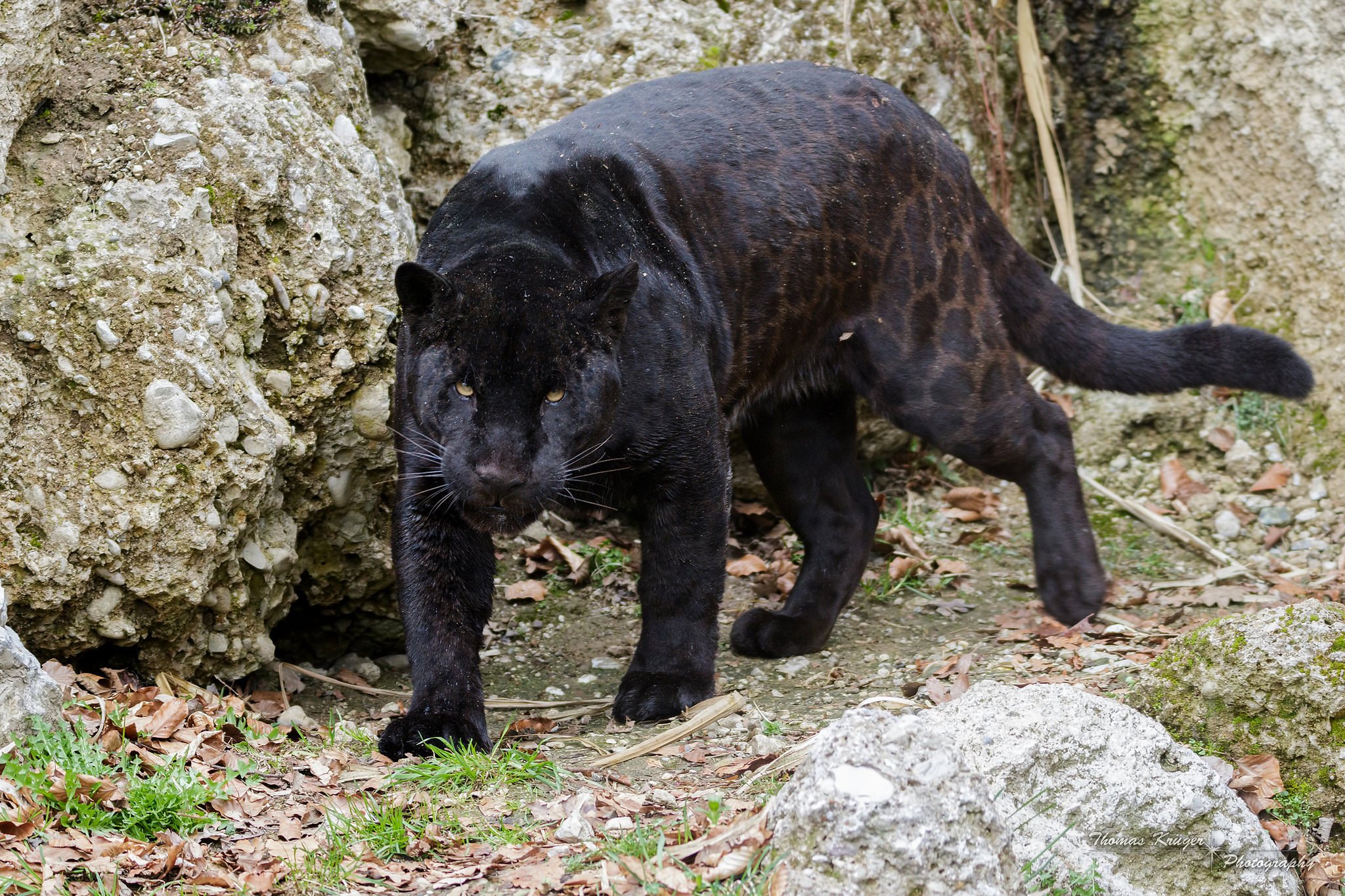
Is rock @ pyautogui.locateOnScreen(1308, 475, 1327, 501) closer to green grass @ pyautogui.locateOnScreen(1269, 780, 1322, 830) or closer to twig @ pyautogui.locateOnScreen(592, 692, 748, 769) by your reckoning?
green grass @ pyautogui.locateOnScreen(1269, 780, 1322, 830)

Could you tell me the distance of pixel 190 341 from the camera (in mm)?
3947

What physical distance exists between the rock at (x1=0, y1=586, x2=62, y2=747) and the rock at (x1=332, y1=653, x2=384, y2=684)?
5.40ft

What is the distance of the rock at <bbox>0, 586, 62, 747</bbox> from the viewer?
A: 123 inches

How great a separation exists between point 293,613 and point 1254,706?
131 inches

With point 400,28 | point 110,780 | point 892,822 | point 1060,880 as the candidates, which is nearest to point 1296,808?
point 1060,880

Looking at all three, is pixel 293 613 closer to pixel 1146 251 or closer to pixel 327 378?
pixel 327 378

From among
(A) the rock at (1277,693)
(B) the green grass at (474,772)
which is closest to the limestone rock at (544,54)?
(B) the green grass at (474,772)

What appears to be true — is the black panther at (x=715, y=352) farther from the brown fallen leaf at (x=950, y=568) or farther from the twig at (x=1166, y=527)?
the twig at (x=1166, y=527)

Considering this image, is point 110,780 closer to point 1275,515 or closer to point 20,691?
point 20,691

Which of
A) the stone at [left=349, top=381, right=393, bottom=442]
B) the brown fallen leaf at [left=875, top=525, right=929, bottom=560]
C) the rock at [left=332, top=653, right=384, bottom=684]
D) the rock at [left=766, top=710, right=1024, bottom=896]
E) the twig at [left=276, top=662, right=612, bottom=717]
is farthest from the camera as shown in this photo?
the brown fallen leaf at [left=875, top=525, right=929, bottom=560]

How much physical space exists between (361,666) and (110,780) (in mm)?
1826

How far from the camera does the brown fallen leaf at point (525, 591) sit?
536cm

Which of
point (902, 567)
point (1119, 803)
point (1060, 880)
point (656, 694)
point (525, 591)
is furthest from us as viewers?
point (902, 567)

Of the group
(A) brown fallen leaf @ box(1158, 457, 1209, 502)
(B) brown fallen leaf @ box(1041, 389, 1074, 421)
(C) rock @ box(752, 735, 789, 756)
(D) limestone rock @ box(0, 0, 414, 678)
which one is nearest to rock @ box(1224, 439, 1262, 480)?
(A) brown fallen leaf @ box(1158, 457, 1209, 502)
